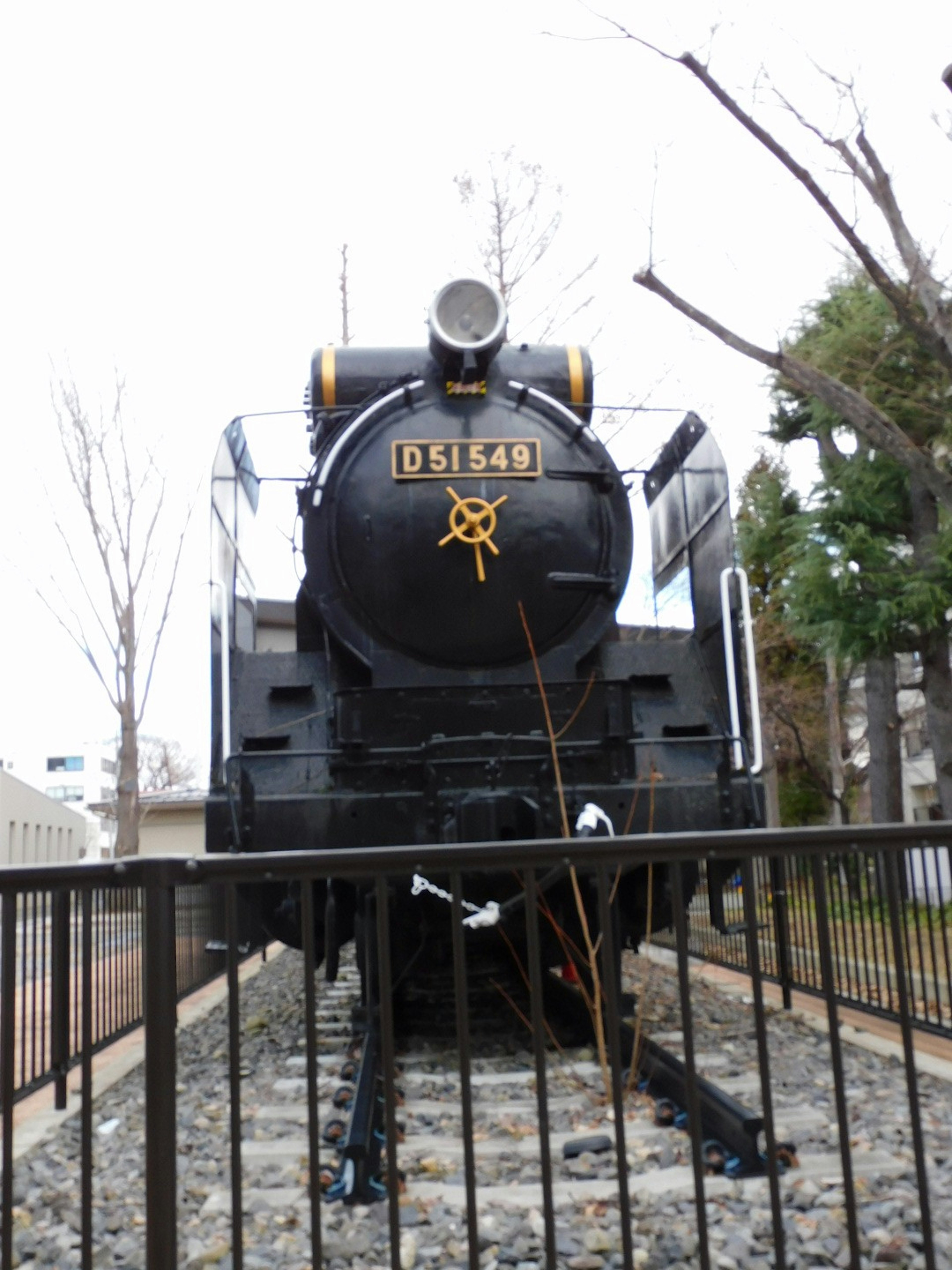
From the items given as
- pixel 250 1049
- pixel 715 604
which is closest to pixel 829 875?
pixel 715 604

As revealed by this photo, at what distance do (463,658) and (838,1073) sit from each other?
3.27 meters

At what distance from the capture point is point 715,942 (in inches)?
398

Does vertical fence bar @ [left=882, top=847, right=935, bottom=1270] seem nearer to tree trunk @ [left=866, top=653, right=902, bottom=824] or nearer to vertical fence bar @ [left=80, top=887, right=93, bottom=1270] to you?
vertical fence bar @ [left=80, top=887, right=93, bottom=1270]

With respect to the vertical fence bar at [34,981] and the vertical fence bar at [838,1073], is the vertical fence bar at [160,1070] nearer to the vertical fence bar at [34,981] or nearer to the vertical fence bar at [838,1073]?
the vertical fence bar at [34,981]

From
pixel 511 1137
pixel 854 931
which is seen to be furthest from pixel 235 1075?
pixel 854 931

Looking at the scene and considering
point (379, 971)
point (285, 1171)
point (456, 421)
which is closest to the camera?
point (379, 971)

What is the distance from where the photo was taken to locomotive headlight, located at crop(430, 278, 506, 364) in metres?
5.65

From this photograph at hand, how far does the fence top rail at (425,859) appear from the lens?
97.3 inches

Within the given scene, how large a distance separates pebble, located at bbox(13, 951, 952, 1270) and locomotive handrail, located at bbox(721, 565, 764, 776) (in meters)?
1.19

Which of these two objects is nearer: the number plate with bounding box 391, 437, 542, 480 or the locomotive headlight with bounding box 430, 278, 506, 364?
the number plate with bounding box 391, 437, 542, 480

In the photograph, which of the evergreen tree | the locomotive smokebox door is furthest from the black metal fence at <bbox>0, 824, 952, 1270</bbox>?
the evergreen tree

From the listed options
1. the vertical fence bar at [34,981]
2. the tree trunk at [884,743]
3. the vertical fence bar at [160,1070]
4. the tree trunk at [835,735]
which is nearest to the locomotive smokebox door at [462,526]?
the vertical fence bar at [34,981]

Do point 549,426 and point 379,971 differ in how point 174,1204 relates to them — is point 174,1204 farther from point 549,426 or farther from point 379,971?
point 549,426

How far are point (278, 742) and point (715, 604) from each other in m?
2.38
